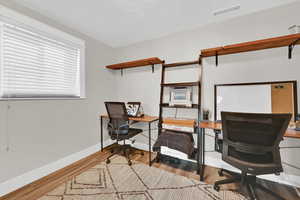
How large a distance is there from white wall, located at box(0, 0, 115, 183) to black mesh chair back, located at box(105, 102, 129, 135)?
0.58 meters

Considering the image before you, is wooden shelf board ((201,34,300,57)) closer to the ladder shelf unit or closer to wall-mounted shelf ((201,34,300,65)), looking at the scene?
wall-mounted shelf ((201,34,300,65))

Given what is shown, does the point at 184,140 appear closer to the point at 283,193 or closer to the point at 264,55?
the point at 283,193

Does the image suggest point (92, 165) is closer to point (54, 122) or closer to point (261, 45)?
point (54, 122)

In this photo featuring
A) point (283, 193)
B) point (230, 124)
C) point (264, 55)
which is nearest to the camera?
point (230, 124)

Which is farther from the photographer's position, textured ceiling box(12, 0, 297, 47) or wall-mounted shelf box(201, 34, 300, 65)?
textured ceiling box(12, 0, 297, 47)

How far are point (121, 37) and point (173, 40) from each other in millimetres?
1043

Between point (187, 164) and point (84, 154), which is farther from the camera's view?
point (84, 154)

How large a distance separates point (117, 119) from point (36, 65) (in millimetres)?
1381

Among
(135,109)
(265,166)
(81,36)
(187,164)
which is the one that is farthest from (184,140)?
(81,36)

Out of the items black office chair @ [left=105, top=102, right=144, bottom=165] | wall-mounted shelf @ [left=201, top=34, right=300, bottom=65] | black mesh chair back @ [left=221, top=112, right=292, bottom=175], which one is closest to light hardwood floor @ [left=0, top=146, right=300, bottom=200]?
black office chair @ [left=105, top=102, right=144, bottom=165]

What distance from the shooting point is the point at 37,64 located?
175 centimetres

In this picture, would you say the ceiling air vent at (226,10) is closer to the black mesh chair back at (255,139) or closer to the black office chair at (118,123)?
the black mesh chair back at (255,139)

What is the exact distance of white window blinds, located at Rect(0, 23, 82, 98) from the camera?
1513 mm

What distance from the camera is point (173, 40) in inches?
92.0
